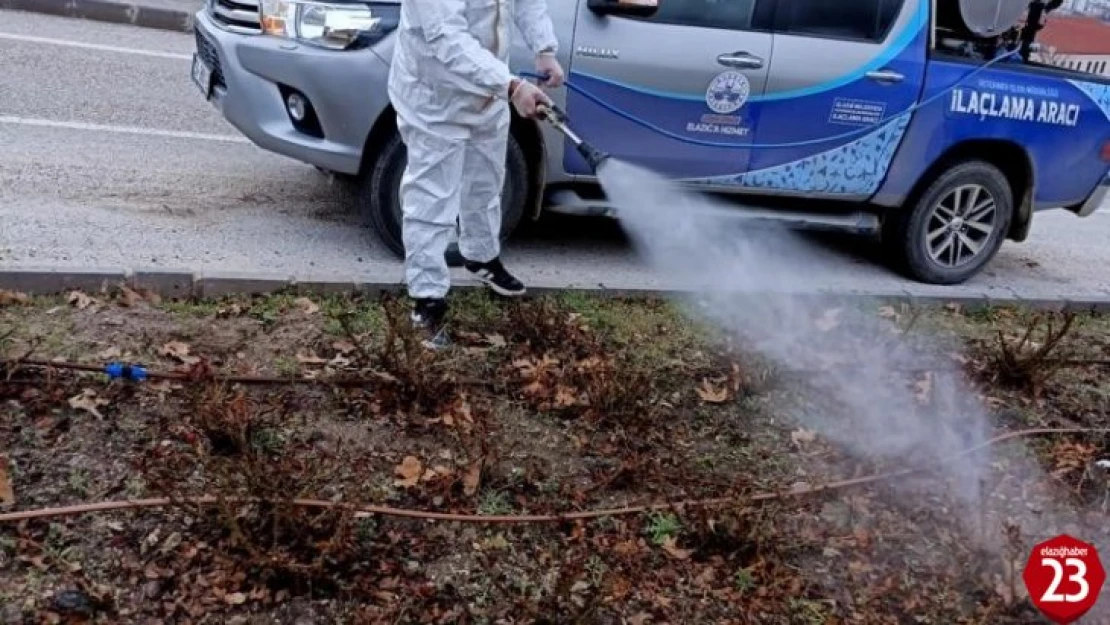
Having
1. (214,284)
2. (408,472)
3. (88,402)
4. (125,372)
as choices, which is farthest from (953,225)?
(88,402)

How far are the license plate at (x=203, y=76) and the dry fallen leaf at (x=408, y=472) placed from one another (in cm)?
299

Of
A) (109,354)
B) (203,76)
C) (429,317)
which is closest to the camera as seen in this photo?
(109,354)

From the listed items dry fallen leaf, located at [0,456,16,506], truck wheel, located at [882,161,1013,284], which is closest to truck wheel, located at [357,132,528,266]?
dry fallen leaf, located at [0,456,16,506]

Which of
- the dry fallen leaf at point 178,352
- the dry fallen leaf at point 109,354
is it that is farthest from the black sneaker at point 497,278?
the dry fallen leaf at point 109,354

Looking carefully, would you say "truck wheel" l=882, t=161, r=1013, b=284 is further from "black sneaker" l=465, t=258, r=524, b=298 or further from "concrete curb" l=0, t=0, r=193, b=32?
"concrete curb" l=0, t=0, r=193, b=32

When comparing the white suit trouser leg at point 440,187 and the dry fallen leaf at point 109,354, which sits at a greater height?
the white suit trouser leg at point 440,187

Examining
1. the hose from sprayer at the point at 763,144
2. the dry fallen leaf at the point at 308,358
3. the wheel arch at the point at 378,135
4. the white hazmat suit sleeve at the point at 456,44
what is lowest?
the dry fallen leaf at the point at 308,358

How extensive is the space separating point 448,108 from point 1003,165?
399cm

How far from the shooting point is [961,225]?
650 centimetres

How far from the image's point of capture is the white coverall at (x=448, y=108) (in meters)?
3.95

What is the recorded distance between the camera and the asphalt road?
17.1 feet

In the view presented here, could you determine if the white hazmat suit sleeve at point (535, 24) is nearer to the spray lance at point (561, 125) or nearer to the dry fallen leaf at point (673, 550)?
the spray lance at point (561, 125)

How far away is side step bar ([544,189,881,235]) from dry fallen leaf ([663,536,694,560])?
264cm

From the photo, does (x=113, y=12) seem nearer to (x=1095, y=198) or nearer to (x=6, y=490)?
(x=6, y=490)
